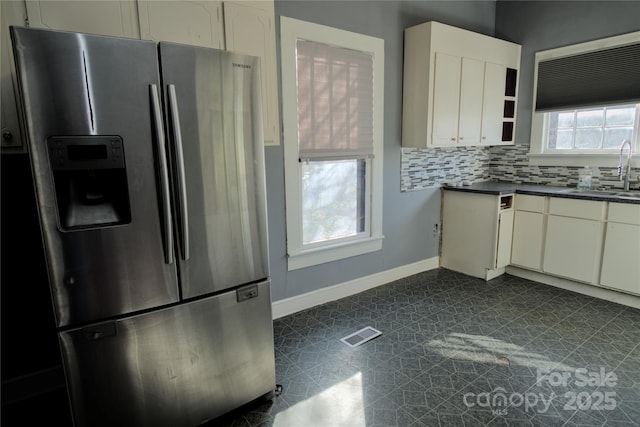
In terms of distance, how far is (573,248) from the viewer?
3346mm

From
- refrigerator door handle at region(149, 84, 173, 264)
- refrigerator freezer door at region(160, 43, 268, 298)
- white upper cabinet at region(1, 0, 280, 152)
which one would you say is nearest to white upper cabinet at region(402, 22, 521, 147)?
white upper cabinet at region(1, 0, 280, 152)

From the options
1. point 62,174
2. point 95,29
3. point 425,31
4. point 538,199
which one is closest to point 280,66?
point 95,29

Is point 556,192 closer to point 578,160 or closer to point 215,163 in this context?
point 578,160

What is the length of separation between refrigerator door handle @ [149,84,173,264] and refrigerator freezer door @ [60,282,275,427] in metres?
0.29

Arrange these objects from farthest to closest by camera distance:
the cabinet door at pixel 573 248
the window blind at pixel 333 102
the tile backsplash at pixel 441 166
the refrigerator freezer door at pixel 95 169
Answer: the tile backsplash at pixel 441 166, the cabinet door at pixel 573 248, the window blind at pixel 333 102, the refrigerator freezer door at pixel 95 169

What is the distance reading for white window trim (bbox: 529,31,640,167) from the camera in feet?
11.0

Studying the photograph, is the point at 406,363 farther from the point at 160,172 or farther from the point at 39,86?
the point at 39,86

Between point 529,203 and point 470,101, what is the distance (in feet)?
3.72

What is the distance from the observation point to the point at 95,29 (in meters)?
1.74

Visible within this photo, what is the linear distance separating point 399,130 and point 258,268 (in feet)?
7.32

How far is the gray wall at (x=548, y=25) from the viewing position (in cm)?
337

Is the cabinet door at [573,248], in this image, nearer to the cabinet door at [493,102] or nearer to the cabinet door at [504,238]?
the cabinet door at [504,238]

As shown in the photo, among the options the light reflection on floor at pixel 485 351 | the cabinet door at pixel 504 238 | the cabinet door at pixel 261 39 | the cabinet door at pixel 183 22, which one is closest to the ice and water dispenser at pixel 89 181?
the cabinet door at pixel 183 22

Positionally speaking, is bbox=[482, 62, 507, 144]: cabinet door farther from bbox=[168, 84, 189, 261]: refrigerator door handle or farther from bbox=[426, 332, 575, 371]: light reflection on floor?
bbox=[168, 84, 189, 261]: refrigerator door handle
